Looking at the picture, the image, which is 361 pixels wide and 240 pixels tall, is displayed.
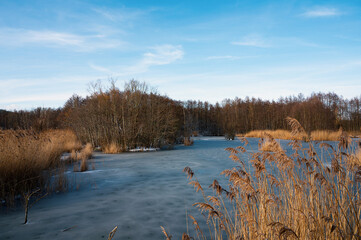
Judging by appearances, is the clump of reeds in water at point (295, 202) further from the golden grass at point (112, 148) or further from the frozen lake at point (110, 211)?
the golden grass at point (112, 148)

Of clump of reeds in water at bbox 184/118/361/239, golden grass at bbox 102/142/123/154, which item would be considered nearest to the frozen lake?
clump of reeds in water at bbox 184/118/361/239

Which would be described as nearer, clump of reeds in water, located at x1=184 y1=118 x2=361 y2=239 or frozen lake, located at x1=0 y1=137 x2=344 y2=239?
clump of reeds in water, located at x1=184 y1=118 x2=361 y2=239

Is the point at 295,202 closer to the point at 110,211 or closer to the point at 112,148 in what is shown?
the point at 110,211

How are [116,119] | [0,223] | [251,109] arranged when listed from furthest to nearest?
1. [251,109]
2. [116,119]
3. [0,223]

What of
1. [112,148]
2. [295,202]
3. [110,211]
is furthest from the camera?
[112,148]

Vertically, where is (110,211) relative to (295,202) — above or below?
below

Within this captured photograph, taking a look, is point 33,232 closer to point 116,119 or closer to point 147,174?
point 147,174

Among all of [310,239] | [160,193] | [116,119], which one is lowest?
[160,193]

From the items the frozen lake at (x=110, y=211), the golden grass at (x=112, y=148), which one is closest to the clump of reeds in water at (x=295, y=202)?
the frozen lake at (x=110, y=211)

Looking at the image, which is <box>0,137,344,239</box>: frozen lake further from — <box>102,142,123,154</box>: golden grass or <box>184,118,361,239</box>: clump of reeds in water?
<box>102,142,123,154</box>: golden grass

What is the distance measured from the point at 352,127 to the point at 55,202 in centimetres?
2947

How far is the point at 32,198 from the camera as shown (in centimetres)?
479

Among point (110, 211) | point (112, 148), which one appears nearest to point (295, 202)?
point (110, 211)

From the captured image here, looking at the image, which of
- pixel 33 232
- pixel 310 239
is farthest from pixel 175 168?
pixel 310 239
